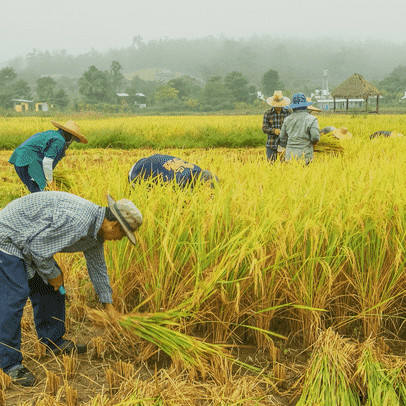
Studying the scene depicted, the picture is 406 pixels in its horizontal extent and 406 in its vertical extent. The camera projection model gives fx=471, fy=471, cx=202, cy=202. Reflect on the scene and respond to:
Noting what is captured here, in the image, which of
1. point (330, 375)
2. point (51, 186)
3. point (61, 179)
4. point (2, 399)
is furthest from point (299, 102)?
point (2, 399)

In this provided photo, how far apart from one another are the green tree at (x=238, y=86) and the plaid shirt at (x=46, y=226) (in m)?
64.1

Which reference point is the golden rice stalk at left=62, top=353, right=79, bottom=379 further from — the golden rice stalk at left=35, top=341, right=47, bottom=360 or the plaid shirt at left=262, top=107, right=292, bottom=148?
the plaid shirt at left=262, top=107, right=292, bottom=148

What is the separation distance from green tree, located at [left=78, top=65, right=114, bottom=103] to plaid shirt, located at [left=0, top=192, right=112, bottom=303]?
62.6 meters

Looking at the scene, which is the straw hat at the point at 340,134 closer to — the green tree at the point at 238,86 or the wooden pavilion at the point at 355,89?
the wooden pavilion at the point at 355,89

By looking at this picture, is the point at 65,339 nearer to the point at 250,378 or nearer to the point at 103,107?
the point at 250,378

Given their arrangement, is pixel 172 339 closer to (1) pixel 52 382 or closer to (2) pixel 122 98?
(1) pixel 52 382

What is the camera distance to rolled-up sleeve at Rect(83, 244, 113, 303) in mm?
2082

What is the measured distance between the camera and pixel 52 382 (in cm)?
186

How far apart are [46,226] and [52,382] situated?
616 millimetres

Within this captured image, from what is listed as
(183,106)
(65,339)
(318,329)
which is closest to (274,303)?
(318,329)

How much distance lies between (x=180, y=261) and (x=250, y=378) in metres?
0.59

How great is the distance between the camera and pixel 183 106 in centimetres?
5906

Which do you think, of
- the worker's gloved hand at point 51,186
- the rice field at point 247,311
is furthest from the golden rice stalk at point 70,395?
the worker's gloved hand at point 51,186

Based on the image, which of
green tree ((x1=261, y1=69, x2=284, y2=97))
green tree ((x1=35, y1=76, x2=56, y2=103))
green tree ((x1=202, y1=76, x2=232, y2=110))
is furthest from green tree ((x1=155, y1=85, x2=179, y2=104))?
green tree ((x1=261, y1=69, x2=284, y2=97))
